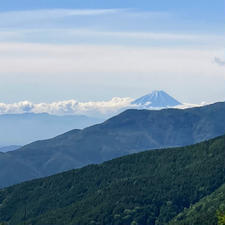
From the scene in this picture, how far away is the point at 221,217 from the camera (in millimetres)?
120938
